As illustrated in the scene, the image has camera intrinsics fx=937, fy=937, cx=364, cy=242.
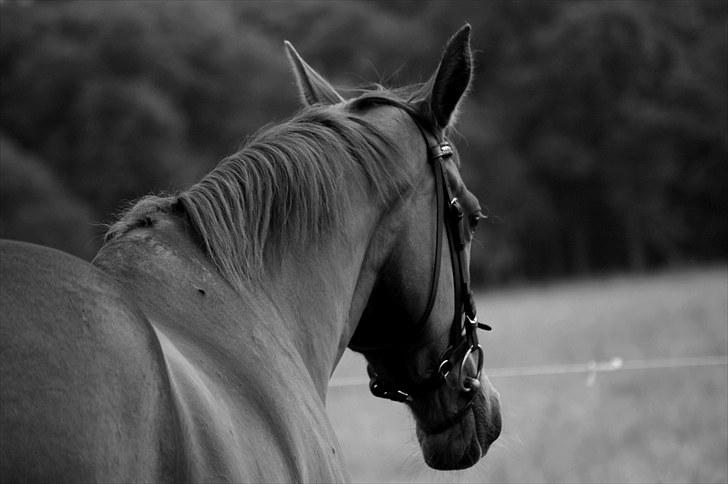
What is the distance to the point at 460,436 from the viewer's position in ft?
9.46

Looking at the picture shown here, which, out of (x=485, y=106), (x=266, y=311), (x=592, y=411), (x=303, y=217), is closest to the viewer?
(x=266, y=311)

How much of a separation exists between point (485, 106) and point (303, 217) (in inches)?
1746

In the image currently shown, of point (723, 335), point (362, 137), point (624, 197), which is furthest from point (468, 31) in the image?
point (624, 197)

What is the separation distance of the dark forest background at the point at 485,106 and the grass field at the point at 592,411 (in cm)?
1148

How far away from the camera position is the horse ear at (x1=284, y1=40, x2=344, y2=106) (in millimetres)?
3180

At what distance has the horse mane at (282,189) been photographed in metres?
2.28

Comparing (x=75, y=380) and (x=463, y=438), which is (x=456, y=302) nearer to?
(x=463, y=438)

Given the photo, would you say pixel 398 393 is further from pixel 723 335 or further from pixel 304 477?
pixel 723 335

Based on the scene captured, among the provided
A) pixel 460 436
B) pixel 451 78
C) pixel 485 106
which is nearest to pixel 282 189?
pixel 451 78

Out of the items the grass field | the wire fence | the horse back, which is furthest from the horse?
the wire fence

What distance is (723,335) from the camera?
13898 millimetres

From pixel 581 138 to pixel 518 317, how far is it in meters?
23.1

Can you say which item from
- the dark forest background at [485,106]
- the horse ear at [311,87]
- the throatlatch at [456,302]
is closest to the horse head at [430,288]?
the throatlatch at [456,302]

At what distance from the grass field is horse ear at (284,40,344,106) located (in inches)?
45.2
